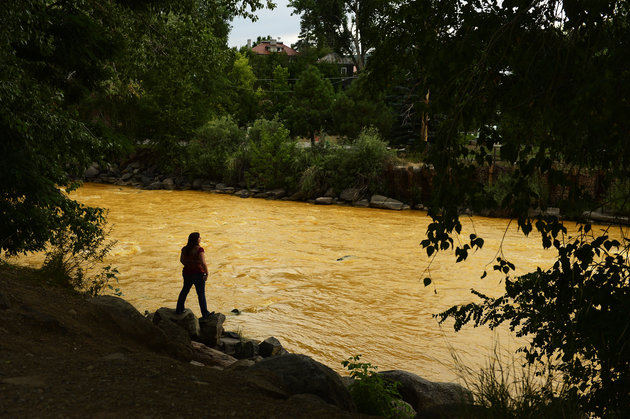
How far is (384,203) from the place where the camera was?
90.8ft

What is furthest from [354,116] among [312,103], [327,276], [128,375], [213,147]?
[128,375]

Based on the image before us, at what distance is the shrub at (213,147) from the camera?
34.2 m

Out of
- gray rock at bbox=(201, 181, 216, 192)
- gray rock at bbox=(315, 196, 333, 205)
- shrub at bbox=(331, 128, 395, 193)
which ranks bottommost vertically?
gray rock at bbox=(315, 196, 333, 205)

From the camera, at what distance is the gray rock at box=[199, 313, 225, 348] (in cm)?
898

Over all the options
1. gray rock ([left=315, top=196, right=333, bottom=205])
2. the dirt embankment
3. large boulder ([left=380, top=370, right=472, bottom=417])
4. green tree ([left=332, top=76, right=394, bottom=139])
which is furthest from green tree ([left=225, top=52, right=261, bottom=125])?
the dirt embankment

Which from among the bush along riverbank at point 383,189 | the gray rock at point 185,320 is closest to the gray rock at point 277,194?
the bush along riverbank at point 383,189

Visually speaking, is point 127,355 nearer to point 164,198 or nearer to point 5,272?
point 5,272

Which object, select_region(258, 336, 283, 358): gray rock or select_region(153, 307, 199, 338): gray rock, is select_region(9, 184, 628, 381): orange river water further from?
select_region(153, 307, 199, 338): gray rock

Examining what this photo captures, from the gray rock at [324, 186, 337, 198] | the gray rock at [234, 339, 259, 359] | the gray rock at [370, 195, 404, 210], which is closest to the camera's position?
the gray rock at [234, 339, 259, 359]

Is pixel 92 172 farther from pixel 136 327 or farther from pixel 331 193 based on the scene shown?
pixel 136 327

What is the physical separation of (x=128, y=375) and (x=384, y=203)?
23588 millimetres

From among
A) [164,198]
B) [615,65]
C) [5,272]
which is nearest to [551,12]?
[615,65]

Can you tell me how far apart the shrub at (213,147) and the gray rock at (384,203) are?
402 inches

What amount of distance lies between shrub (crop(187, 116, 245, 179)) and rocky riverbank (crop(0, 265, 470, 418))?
26.7m
